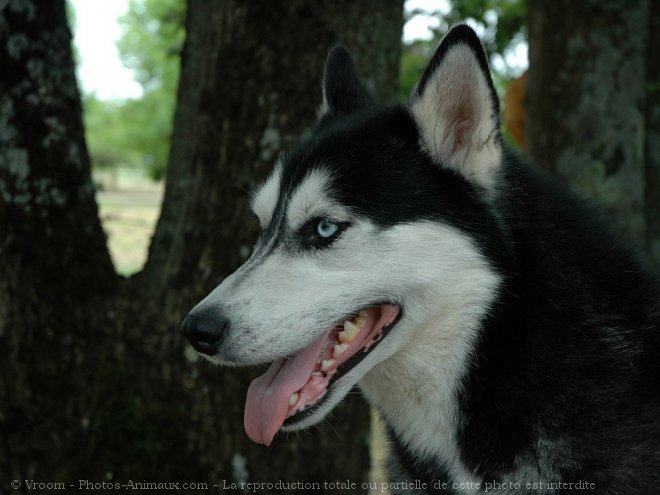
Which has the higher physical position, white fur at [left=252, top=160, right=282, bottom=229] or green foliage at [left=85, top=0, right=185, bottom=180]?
white fur at [left=252, top=160, right=282, bottom=229]

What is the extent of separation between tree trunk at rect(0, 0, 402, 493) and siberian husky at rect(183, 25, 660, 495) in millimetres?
1433

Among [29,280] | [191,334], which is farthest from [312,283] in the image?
[29,280]

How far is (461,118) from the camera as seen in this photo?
318cm

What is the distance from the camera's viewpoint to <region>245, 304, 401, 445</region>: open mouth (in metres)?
3.08

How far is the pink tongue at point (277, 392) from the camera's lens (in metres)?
3.10

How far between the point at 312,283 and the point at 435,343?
0.58m

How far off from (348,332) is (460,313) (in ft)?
1.54

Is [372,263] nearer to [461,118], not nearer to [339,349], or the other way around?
[339,349]

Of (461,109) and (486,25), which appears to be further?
(486,25)

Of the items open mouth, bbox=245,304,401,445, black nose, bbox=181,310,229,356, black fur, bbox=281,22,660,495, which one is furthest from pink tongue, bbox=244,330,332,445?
black fur, bbox=281,22,660,495

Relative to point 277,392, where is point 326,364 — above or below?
above

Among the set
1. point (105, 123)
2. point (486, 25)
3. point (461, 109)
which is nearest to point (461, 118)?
point (461, 109)

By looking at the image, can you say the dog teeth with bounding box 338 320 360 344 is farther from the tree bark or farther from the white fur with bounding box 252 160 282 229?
the tree bark

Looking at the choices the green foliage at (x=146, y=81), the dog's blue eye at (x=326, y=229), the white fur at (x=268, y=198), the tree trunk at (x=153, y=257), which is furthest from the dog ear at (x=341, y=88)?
the green foliage at (x=146, y=81)
